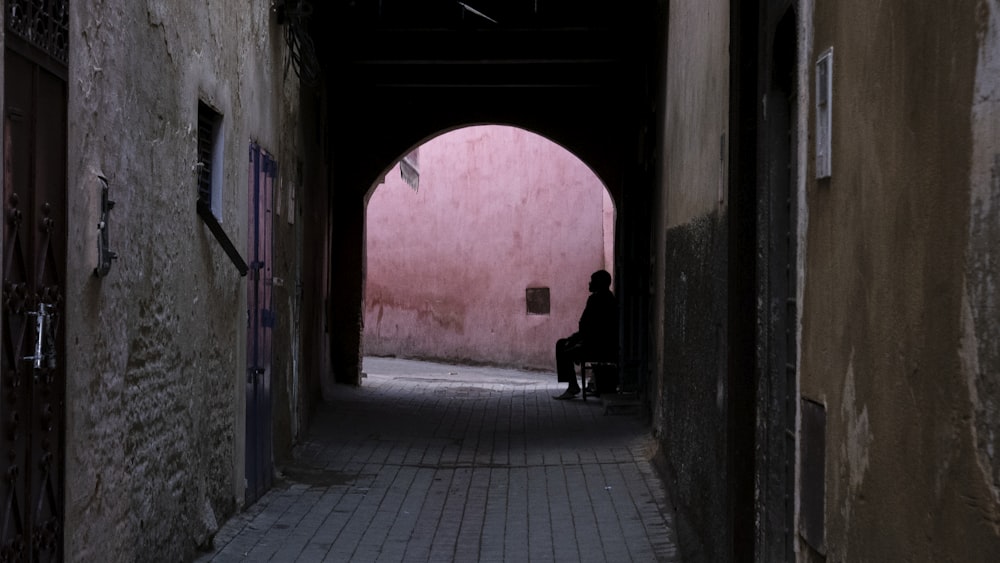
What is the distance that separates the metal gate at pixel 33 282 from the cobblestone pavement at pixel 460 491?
2.50 m

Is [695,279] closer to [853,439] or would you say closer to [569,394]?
[853,439]

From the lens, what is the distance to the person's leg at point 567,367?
49.8ft

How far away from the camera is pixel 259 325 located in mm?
8414

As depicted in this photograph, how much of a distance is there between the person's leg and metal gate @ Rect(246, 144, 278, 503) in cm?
673

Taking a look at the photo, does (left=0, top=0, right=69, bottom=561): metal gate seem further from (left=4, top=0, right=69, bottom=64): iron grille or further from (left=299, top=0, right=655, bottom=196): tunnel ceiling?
(left=299, top=0, right=655, bottom=196): tunnel ceiling

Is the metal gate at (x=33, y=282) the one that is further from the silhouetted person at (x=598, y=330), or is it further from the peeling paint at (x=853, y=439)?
the silhouetted person at (x=598, y=330)

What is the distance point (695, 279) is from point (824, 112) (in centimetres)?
377

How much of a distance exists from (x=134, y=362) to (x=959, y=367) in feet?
13.1

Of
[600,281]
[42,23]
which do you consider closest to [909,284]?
[42,23]

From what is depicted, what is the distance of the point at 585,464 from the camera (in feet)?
32.2

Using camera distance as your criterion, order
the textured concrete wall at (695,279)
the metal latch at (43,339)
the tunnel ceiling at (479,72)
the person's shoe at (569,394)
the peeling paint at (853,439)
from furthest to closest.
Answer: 1. the person's shoe at (569,394)
2. the tunnel ceiling at (479,72)
3. the textured concrete wall at (695,279)
4. the metal latch at (43,339)
5. the peeling paint at (853,439)

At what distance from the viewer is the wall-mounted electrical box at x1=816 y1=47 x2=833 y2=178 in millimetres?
3291

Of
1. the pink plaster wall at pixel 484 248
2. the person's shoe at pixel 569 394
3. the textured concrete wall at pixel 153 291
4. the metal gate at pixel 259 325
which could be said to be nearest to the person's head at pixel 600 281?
the person's shoe at pixel 569 394

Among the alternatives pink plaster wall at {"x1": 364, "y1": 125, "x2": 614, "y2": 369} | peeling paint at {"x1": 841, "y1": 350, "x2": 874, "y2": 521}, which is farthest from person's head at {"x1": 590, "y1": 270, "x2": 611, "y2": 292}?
peeling paint at {"x1": 841, "y1": 350, "x2": 874, "y2": 521}
